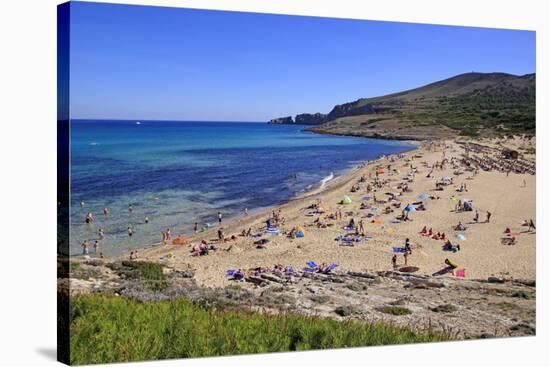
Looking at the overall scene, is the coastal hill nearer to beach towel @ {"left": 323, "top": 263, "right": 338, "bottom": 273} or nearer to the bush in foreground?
beach towel @ {"left": 323, "top": 263, "right": 338, "bottom": 273}

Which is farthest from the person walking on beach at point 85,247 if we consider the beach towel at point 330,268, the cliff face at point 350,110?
the cliff face at point 350,110

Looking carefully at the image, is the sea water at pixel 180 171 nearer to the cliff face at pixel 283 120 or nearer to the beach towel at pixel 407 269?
the cliff face at pixel 283 120

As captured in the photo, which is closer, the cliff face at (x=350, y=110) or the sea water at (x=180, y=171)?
the sea water at (x=180, y=171)

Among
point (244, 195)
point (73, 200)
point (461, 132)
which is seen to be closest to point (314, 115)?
point (244, 195)

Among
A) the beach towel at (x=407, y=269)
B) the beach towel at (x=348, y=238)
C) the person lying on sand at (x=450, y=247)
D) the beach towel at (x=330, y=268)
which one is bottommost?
the beach towel at (x=407, y=269)

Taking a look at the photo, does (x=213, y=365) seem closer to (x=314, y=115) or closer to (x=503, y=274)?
(x=314, y=115)

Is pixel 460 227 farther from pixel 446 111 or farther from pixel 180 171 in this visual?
pixel 180 171
